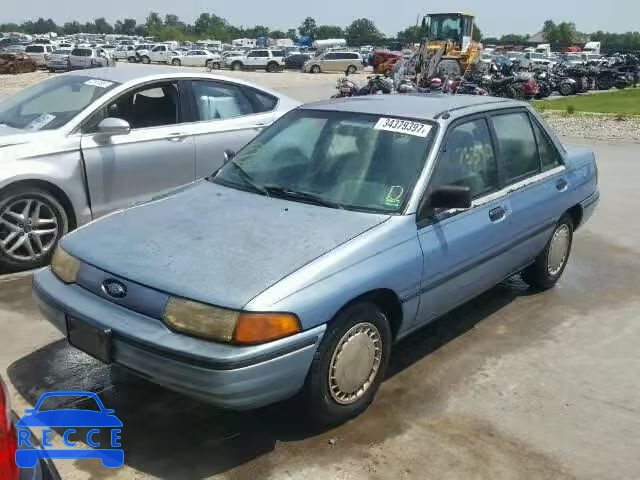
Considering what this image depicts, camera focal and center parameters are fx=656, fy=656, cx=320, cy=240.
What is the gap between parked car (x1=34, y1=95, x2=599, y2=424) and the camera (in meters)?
2.88

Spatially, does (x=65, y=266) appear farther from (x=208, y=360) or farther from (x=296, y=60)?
(x=296, y=60)

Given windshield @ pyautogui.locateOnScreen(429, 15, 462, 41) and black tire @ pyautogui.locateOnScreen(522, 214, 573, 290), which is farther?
windshield @ pyautogui.locateOnScreen(429, 15, 462, 41)

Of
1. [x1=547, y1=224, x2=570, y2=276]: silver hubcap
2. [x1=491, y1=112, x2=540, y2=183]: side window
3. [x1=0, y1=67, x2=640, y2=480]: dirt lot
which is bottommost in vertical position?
[x1=0, y1=67, x2=640, y2=480]: dirt lot

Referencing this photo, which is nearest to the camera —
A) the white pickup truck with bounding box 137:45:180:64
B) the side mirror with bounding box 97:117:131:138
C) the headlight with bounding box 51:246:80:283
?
the headlight with bounding box 51:246:80:283

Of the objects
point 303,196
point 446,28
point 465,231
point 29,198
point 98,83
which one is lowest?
point 29,198

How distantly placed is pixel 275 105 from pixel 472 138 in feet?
10.4

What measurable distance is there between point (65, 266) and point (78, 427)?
82cm

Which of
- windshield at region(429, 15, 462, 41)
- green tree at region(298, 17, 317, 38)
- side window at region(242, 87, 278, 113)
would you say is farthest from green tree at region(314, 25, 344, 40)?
side window at region(242, 87, 278, 113)

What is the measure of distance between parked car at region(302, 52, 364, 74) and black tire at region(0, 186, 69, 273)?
42.0 m

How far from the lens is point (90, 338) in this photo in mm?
3107

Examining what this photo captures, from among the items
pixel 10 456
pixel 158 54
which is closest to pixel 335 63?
pixel 158 54

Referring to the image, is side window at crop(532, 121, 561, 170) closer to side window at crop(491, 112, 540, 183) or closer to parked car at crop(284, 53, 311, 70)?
side window at crop(491, 112, 540, 183)

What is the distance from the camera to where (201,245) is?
3.29 metres

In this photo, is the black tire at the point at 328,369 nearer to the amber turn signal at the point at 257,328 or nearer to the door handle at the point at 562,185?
the amber turn signal at the point at 257,328
